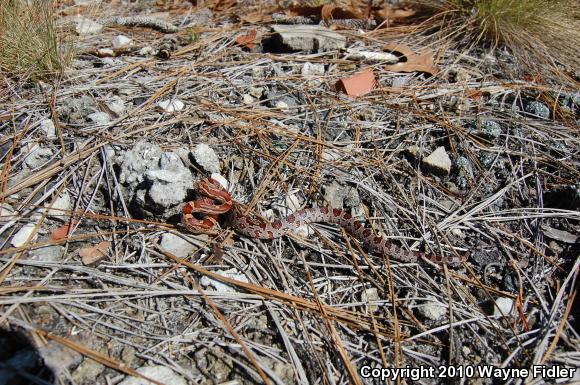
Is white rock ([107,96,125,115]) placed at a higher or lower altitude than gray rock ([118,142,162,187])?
higher

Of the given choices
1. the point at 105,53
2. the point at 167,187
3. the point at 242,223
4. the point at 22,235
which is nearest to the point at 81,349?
the point at 22,235

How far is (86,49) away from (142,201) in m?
2.58

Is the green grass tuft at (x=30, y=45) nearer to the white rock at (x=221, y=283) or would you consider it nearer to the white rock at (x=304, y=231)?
the white rock at (x=221, y=283)

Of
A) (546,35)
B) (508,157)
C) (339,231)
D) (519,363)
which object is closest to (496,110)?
(508,157)

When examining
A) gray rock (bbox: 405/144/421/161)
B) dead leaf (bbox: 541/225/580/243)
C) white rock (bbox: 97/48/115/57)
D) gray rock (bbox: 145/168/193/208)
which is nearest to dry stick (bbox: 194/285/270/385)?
gray rock (bbox: 145/168/193/208)

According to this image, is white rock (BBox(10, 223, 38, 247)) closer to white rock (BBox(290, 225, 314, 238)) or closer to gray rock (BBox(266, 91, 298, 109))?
white rock (BBox(290, 225, 314, 238))

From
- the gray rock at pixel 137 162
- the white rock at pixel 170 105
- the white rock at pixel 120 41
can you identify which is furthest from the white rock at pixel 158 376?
the white rock at pixel 120 41

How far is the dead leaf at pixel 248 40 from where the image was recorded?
5.05m

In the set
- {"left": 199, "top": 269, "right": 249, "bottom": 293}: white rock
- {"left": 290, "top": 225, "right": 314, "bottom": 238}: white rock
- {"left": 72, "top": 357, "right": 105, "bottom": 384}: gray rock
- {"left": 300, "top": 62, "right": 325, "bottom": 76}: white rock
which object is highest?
{"left": 300, "top": 62, "right": 325, "bottom": 76}: white rock

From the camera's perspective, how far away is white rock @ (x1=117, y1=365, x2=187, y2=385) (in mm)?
2324

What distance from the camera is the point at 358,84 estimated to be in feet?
14.9

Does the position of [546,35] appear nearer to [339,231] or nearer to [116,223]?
[339,231]

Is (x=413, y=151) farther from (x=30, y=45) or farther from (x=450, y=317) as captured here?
(x=30, y=45)

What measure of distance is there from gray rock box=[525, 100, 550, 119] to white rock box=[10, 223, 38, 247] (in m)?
4.69
